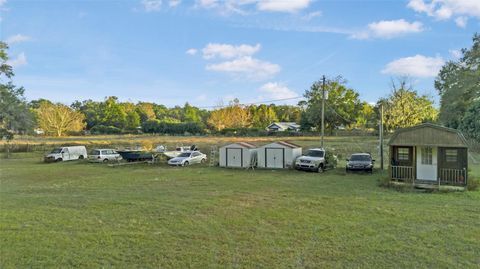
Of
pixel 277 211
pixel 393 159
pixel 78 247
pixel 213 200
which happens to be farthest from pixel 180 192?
pixel 393 159

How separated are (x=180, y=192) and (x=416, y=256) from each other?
9.94 metres

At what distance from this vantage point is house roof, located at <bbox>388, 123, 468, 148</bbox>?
1616cm

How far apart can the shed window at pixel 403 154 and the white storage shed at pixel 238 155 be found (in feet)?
35.6

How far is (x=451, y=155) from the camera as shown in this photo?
54.6 ft

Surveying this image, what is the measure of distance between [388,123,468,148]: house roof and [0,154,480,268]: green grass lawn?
278 centimetres

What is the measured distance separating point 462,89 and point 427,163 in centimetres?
2478

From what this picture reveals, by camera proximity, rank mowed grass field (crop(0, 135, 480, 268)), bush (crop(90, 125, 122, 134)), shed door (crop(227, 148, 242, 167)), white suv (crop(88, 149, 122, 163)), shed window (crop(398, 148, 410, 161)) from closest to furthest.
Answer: mowed grass field (crop(0, 135, 480, 268)) → shed window (crop(398, 148, 410, 161)) → shed door (crop(227, 148, 242, 167)) → white suv (crop(88, 149, 122, 163)) → bush (crop(90, 125, 122, 134))

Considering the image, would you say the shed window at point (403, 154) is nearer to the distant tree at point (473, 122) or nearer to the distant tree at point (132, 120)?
the distant tree at point (473, 122)

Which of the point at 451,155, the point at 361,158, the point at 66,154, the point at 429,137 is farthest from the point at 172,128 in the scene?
the point at 451,155

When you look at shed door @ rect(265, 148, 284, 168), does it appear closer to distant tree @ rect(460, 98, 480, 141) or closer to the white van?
distant tree @ rect(460, 98, 480, 141)

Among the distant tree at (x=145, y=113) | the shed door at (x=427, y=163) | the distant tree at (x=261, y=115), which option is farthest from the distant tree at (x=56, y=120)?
the shed door at (x=427, y=163)

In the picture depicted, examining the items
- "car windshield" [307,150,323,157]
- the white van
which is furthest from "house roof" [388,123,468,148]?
the white van

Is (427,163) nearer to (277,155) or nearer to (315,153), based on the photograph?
(315,153)

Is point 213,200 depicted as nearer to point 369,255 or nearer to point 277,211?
point 277,211
